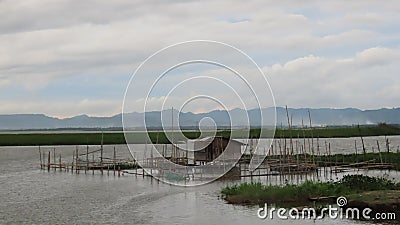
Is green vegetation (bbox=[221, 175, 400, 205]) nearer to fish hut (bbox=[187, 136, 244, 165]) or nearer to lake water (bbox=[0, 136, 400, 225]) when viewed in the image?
lake water (bbox=[0, 136, 400, 225])

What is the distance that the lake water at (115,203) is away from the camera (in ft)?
55.0

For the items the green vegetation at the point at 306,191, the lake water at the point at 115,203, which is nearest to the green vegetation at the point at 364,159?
the lake water at the point at 115,203

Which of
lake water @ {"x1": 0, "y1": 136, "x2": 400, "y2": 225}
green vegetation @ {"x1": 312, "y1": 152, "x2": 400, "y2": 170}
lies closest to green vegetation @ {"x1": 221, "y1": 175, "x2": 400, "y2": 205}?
lake water @ {"x1": 0, "y1": 136, "x2": 400, "y2": 225}

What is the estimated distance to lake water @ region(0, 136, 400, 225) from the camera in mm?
16766

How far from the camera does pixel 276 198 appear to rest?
17.9 metres

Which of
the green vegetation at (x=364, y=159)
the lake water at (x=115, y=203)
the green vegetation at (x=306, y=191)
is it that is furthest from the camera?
the green vegetation at (x=364, y=159)

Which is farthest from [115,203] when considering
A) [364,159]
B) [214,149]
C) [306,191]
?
[364,159]

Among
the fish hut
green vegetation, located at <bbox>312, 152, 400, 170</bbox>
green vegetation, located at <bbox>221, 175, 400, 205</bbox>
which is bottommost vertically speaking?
green vegetation, located at <bbox>221, 175, 400, 205</bbox>

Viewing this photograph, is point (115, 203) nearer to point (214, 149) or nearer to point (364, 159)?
point (214, 149)

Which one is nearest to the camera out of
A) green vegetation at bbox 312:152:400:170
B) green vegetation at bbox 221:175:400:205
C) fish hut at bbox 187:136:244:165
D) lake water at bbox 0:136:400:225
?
lake water at bbox 0:136:400:225

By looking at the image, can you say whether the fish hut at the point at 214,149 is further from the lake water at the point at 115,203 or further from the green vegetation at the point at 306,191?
the green vegetation at the point at 306,191

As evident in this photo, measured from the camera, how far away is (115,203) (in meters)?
20.6

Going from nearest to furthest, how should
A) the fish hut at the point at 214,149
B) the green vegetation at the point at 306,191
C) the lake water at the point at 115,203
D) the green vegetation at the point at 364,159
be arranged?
the lake water at the point at 115,203 < the green vegetation at the point at 306,191 < the fish hut at the point at 214,149 < the green vegetation at the point at 364,159

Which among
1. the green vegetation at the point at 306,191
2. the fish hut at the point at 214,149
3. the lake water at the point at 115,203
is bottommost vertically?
the lake water at the point at 115,203
